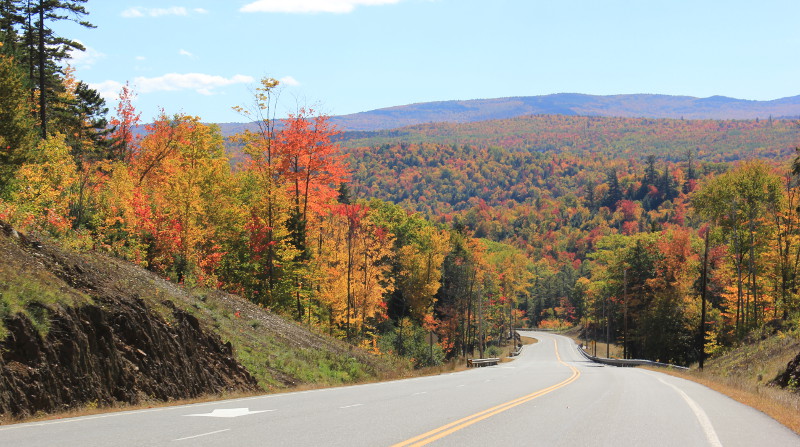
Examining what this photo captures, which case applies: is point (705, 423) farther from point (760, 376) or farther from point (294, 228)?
point (294, 228)

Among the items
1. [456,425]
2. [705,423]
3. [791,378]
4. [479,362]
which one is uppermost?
[456,425]

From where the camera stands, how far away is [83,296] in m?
14.9

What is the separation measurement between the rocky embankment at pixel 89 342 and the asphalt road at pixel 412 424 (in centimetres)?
126

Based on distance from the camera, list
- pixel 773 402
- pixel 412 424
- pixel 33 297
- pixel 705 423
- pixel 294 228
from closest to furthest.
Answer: pixel 412 424 → pixel 705 423 → pixel 33 297 → pixel 773 402 → pixel 294 228

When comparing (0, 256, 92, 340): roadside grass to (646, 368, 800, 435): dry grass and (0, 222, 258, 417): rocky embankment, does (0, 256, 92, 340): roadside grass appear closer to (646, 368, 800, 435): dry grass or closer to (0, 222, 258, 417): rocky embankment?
(0, 222, 258, 417): rocky embankment

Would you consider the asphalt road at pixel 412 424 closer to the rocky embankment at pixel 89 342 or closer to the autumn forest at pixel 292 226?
the rocky embankment at pixel 89 342

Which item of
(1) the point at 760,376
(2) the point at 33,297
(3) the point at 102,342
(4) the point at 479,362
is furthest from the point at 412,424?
(4) the point at 479,362

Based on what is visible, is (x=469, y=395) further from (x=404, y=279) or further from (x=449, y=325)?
(x=449, y=325)

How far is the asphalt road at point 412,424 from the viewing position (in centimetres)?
948

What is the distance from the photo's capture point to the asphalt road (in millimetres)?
9477

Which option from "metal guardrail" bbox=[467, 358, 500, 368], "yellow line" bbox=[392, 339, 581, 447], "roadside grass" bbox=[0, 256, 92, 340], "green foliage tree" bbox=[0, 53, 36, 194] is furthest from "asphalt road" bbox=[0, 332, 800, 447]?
"metal guardrail" bbox=[467, 358, 500, 368]

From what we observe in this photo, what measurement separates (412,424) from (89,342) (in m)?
7.08

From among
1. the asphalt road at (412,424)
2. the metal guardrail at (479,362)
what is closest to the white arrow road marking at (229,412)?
the asphalt road at (412,424)

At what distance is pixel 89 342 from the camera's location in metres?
13.9
